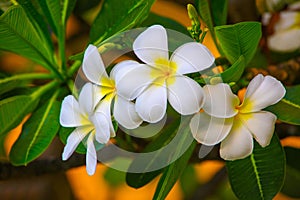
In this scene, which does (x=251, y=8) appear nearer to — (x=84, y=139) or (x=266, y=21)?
(x=266, y=21)

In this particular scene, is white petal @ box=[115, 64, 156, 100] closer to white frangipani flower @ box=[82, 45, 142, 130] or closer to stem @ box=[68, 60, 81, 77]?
white frangipani flower @ box=[82, 45, 142, 130]

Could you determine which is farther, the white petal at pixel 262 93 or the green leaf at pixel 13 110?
the green leaf at pixel 13 110

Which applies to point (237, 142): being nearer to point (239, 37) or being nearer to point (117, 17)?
point (239, 37)

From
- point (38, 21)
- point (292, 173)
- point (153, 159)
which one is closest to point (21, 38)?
point (38, 21)

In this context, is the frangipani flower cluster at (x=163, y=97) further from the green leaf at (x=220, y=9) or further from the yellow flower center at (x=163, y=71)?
the green leaf at (x=220, y=9)

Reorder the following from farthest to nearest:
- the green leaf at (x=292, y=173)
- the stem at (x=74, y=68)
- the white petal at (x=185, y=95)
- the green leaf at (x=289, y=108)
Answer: the green leaf at (x=292, y=173), the stem at (x=74, y=68), the green leaf at (x=289, y=108), the white petal at (x=185, y=95)

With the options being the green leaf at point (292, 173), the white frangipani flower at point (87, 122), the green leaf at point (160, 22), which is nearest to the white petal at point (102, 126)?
the white frangipani flower at point (87, 122)

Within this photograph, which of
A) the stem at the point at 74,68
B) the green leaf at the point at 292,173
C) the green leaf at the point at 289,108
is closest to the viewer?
the green leaf at the point at 289,108
